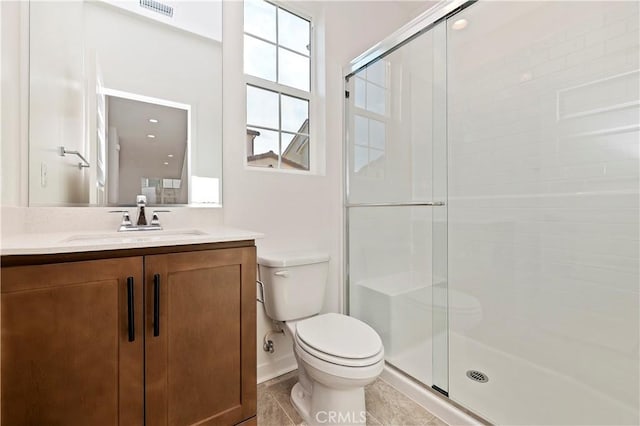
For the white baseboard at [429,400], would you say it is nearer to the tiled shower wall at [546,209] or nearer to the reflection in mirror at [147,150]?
the tiled shower wall at [546,209]

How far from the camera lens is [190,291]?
0.98 m

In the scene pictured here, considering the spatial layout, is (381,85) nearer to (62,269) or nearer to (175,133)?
(175,133)

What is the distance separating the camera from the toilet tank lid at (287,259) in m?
1.47

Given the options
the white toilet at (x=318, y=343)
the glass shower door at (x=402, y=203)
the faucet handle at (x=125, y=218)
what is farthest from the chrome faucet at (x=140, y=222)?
the glass shower door at (x=402, y=203)

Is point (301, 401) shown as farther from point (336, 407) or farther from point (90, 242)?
point (90, 242)

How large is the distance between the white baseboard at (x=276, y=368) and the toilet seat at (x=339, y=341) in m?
0.43

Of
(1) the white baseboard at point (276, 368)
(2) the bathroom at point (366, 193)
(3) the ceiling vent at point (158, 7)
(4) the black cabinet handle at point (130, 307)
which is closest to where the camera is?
(4) the black cabinet handle at point (130, 307)

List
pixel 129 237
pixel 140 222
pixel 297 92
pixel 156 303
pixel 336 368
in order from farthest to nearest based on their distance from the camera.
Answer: pixel 297 92 → pixel 140 222 → pixel 336 368 → pixel 129 237 → pixel 156 303

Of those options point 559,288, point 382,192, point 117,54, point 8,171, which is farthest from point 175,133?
point 559,288

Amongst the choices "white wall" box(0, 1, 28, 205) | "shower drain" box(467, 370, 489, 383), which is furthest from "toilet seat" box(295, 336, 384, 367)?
"white wall" box(0, 1, 28, 205)

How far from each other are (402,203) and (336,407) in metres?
1.14

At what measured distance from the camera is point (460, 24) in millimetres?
1470

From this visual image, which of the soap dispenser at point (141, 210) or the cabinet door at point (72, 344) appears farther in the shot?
the soap dispenser at point (141, 210)

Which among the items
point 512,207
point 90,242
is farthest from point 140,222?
point 512,207
